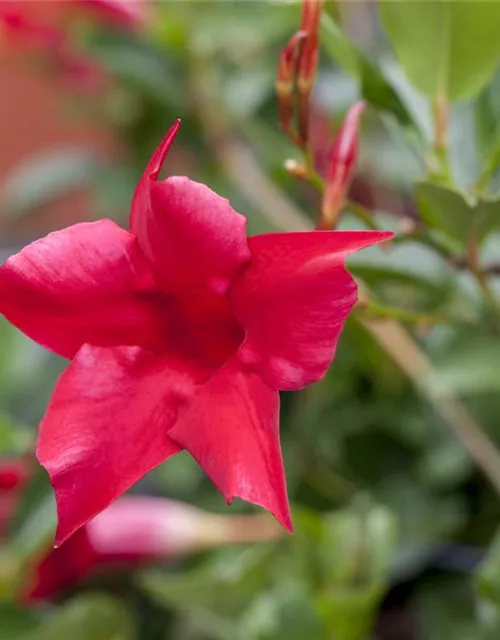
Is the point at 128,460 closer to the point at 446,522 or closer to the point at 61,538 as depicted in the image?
the point at 61,538

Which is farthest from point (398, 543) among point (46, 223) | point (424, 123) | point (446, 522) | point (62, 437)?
point (46, 223)

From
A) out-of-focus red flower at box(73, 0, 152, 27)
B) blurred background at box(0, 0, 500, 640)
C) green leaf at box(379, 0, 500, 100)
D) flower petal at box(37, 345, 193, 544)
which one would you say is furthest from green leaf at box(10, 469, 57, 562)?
out-of-focus red flower at box(73, 0, 152, 27)

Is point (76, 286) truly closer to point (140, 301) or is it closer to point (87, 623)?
point (140, 301)

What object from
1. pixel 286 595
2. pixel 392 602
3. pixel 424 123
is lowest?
pixel 392 602

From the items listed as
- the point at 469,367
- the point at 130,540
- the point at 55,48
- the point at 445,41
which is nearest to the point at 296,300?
the point at 445,41

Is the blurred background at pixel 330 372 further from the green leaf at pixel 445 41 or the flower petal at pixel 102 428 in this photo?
the flower petal at pixel 102 428

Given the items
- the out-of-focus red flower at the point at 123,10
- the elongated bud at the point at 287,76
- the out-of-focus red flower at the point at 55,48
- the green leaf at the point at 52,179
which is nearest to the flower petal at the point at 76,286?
the elongated bud at the point at 287,76
